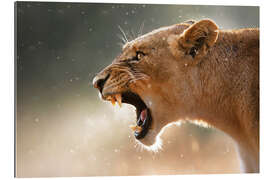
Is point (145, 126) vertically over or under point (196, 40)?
under

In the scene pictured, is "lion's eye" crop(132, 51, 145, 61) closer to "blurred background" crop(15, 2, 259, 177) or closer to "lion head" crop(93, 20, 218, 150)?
"lion head" crop(93, 20, 218, 150)

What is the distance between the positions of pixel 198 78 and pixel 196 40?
311 mm

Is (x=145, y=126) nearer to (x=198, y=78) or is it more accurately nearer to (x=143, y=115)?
(x=143, y=115)

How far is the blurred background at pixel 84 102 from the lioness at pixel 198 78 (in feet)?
2.86

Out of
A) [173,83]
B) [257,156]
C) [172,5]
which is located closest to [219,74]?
[173,83]

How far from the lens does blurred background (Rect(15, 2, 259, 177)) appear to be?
13.8 ft

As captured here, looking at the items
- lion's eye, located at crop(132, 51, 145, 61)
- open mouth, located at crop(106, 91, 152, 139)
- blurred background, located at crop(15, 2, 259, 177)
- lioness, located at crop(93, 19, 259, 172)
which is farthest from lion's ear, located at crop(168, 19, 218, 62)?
blurred background, located at crop(15, 2, 259, 177)

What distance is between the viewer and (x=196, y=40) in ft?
11.5

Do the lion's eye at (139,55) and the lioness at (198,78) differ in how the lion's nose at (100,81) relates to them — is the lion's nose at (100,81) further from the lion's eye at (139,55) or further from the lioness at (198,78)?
the lion's eye at (139,55)

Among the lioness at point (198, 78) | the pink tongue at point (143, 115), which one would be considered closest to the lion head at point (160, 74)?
the lioness at point (198, 78)

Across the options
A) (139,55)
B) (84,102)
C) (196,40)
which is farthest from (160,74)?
(84,102)

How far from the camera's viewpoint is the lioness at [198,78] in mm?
3504

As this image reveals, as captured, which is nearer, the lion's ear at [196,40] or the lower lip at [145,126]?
the lion's ear at [196,40]
